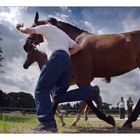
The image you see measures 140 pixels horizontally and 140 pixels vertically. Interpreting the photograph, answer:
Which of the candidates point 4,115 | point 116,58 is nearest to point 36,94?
point 4,115

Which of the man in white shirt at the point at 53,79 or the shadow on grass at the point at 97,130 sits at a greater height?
the man in white shirt at the point at 53,79

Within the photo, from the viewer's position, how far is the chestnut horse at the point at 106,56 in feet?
24.5

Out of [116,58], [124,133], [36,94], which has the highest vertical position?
[116,58]

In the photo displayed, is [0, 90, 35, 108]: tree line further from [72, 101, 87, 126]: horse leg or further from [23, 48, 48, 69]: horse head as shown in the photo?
[72, 101, 87, 126]: horse leg

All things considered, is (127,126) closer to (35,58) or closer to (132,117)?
(132,117)

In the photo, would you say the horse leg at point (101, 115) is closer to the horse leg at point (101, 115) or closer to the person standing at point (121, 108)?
the horse leg at point (101, 115)

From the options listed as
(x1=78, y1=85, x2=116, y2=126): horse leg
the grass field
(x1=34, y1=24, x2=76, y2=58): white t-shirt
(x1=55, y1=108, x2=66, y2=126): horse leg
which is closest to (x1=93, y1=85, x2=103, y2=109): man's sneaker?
(x1=78, y1=85, x2=116, y2=126): horse leg

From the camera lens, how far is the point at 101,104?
7.47 meters

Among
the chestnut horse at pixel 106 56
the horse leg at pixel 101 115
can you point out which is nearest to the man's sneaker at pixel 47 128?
the horse leg at pixel 101 115

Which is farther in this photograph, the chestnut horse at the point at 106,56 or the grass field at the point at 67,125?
the chestnut horse at the point at 106,56

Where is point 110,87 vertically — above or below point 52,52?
below

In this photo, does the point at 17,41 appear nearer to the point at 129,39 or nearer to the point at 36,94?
the point at 36,94

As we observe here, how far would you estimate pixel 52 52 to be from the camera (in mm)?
7184

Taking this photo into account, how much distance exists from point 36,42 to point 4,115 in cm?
106
